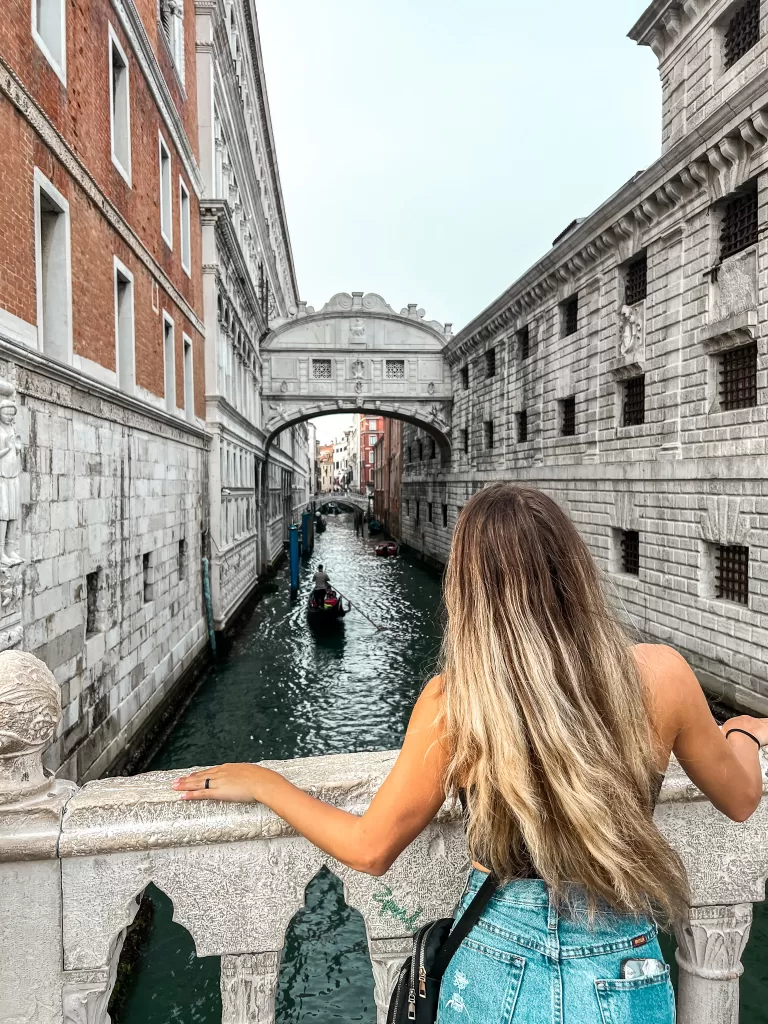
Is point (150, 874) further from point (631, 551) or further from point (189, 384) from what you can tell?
point (631, 551)

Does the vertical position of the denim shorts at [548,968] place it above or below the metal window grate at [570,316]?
below

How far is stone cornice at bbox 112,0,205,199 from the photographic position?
27.3 ft

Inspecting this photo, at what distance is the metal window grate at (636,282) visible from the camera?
12125mm

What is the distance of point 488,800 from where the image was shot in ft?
3.53

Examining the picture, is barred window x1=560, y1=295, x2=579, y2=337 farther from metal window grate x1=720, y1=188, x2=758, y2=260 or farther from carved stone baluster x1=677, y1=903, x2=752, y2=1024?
carved stone baluster x1=677, y1=903, x2=752, y2=1024

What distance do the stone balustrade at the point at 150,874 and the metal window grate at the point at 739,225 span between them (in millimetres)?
9451

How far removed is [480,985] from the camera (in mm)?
1128

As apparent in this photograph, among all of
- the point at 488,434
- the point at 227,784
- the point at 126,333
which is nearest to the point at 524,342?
the point at 488,434

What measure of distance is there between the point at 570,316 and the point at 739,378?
6.70 metres

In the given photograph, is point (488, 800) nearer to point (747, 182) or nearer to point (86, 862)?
point (86, 862)

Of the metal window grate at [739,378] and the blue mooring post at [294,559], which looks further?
the blue mooring post at [294,559]

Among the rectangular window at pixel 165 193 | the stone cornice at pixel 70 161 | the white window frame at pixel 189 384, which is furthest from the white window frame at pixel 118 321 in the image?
the white window frame at pixel 189 384

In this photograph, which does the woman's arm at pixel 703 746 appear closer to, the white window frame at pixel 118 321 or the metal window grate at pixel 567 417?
the white window frame at pixel 118 321

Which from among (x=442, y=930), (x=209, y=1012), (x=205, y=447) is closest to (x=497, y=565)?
(x=442, y=930)
